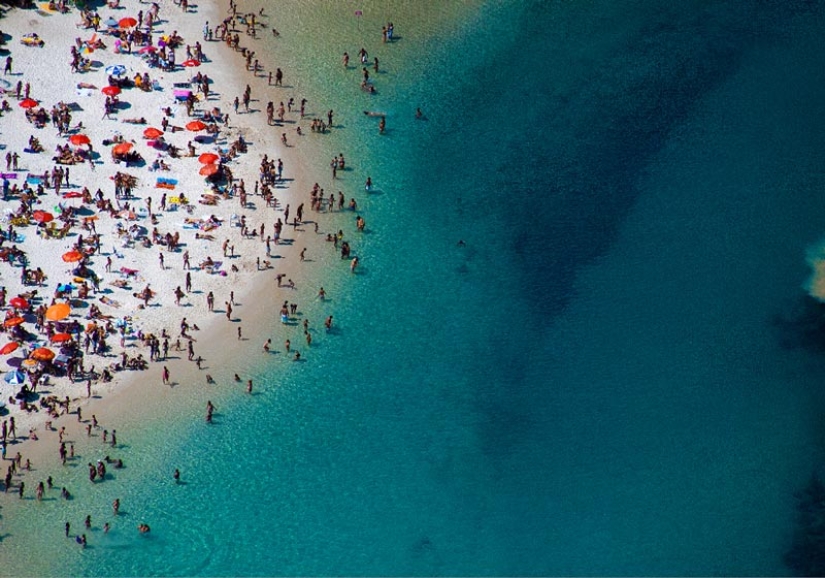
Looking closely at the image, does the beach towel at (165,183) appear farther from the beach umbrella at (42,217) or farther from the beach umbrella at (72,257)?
the beach umbrella at (72,257)

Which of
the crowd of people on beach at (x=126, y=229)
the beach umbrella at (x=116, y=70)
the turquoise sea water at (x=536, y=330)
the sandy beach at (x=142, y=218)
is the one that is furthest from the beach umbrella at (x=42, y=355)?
the beach umbrella at (x=116, y=70)

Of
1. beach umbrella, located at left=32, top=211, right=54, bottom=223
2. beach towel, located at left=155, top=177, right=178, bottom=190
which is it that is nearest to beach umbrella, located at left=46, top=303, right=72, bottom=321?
beach umbrella, located at left=32, top=211, right=54, bottom=223

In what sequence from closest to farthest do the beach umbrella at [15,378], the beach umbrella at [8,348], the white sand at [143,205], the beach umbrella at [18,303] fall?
the beach umbrella at [15,378] < the beach umbrella at [8,348] < the white sand at [143,205] < the beach umbrella at [18,303]

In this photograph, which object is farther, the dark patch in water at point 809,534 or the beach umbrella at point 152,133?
the beach umbrella at point 152,133

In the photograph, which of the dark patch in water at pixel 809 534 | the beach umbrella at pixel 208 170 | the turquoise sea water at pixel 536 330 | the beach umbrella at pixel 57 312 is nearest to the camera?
the turquoise sea water at pixel 536 330

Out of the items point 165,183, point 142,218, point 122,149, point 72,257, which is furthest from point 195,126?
point 72,257

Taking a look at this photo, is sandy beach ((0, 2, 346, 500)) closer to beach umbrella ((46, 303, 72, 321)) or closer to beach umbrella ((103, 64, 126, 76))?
beach umbrella ((103, 64, 126, 76))
